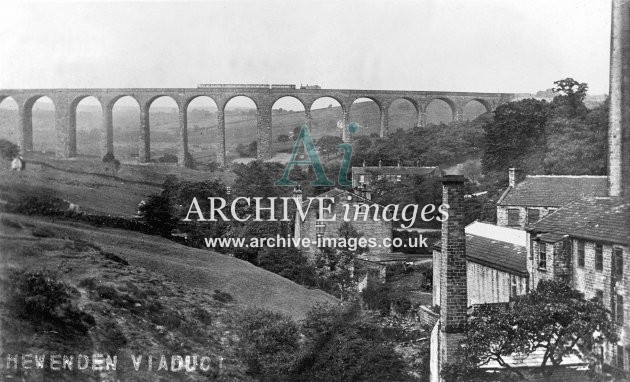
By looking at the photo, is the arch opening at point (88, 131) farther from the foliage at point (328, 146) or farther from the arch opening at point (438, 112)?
the arch opening at point (438, 112)

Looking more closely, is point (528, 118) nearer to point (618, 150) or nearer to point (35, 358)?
point (618, 150)

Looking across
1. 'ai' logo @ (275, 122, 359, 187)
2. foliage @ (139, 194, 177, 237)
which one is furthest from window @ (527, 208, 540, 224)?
foliage @ (139, 194, 177, 237)

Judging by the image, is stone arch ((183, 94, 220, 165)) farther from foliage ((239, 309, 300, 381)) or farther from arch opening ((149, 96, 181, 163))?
foliage ((239, 309, 300, 381))

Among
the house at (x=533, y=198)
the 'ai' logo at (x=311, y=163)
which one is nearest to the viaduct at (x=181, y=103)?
the 'ai' logo at (x=311, y=163)

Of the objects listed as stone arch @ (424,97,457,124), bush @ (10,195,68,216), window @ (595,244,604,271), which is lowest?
window @ (595,244,604,271)

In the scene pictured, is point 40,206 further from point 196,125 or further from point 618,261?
point 196,125

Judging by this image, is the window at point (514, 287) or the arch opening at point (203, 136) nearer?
the window at point (514, 287)
